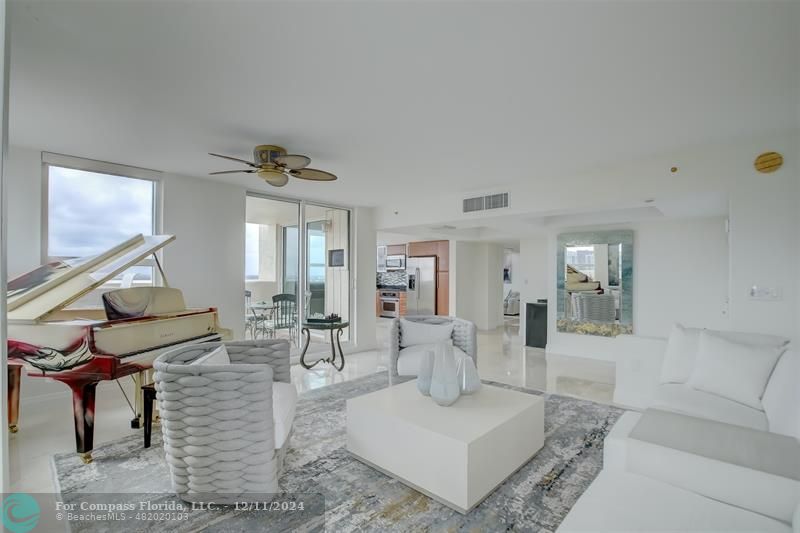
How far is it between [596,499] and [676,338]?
216 centimetres

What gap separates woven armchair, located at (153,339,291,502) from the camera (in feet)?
6.23

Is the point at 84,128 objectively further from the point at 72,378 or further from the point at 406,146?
the point at 406,146

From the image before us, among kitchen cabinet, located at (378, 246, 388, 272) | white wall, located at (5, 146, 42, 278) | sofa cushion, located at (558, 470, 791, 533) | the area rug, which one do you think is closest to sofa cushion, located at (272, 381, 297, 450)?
the area rug

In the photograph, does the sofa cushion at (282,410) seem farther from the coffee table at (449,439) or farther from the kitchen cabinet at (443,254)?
the kitchen cabinet at (443,254)

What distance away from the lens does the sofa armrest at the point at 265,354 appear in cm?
274

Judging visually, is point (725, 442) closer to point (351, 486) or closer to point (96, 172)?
point (351, 486)

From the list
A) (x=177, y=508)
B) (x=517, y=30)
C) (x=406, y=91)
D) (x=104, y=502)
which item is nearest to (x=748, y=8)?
(x=517, y=30)

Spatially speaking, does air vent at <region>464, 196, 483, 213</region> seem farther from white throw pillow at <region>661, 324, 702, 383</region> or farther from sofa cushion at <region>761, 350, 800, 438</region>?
sofa cushion at <region>761, 350, 800, 438</region>

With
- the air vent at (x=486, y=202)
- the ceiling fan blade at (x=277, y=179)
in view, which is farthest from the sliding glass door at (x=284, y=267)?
the air vent at (x=486, y=202)

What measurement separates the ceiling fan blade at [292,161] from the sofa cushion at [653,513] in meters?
2.73

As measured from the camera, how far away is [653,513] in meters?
1.29

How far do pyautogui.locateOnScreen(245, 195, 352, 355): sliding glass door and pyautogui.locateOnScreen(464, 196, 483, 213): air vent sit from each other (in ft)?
7.42

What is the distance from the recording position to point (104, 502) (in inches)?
81.5

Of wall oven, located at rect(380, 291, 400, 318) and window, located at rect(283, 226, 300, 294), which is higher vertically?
window, located at rect(283, 226, 300, 294)
